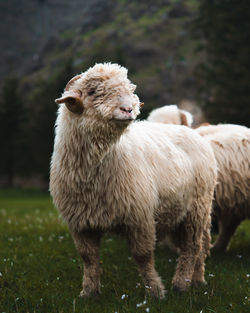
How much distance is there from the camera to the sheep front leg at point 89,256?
164 inches

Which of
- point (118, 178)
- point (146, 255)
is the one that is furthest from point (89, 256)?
point (118, 178)

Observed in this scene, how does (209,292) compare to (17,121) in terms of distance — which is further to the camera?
(17,121)

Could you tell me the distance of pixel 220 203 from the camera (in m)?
5.95

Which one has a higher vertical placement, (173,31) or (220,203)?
(173,31)

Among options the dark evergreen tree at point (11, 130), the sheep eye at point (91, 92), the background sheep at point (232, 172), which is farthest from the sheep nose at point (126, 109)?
the dark evergreen tree at point (11, 130)

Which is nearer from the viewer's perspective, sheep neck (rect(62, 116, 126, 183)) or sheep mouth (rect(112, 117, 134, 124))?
sheep mouth (rect(112, 117, 134, 124))

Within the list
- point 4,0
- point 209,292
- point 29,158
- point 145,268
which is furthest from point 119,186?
point 4,0

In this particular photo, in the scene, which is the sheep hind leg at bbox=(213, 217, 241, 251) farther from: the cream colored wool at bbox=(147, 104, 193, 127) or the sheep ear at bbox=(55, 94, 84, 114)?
the sheep ear at bbox=(55, 94, 84, 114)

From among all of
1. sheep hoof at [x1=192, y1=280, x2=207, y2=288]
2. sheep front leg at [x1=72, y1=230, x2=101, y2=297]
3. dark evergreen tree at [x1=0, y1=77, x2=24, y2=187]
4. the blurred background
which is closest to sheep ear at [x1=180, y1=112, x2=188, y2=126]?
sheep hoof at [x1=192, y1=280, x2=207, y2=288]

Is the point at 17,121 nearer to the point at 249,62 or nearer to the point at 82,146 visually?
the point at 249,62

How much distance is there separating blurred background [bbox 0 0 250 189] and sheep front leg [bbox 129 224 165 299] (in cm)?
781

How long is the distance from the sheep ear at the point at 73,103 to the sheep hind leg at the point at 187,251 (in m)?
1.91

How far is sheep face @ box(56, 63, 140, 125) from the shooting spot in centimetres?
357

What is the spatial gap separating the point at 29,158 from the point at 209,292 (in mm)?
29528
